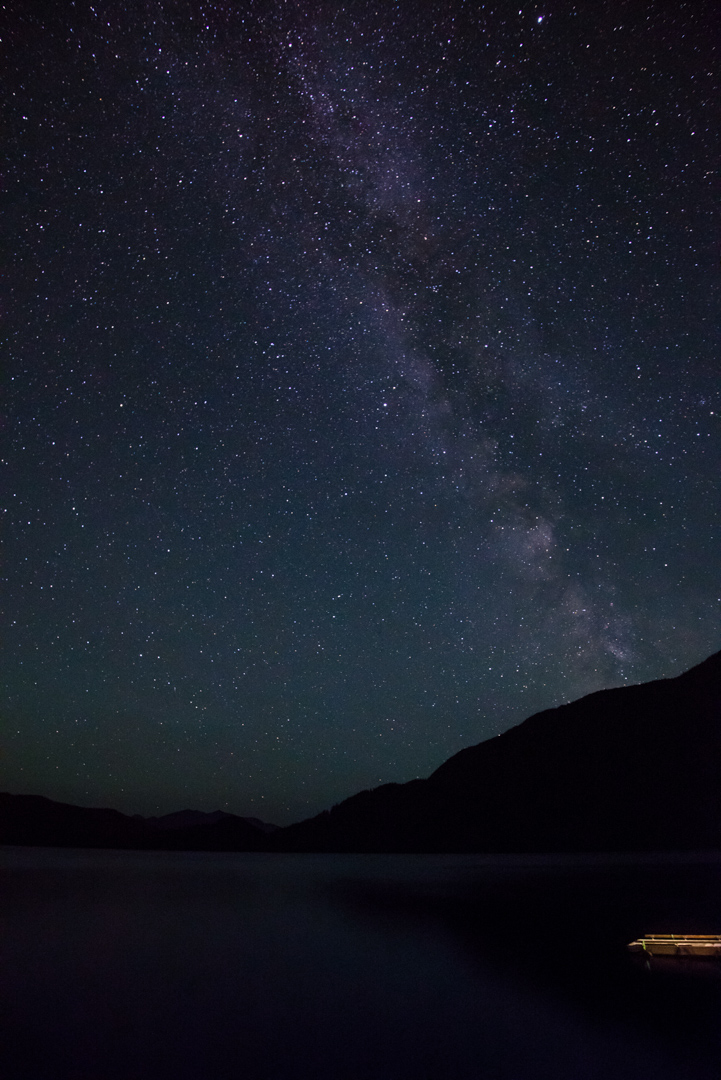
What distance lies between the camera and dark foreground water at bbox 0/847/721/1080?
520 inches

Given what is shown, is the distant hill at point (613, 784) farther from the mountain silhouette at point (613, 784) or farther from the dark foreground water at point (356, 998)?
the dark foreground water at point (356, 998)

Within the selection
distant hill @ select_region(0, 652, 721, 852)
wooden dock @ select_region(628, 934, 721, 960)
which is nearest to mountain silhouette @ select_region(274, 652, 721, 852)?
distant hill @ select_region(0, 652, 721, 852)

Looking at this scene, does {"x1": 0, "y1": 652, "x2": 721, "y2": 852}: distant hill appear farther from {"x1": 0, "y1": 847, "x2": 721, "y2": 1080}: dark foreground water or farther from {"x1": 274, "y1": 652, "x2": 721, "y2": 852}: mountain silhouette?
{"x1": 0, "y1": 847, "x2": 721, "y2": 1080}: dark foreground water

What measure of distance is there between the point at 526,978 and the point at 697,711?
540 ft

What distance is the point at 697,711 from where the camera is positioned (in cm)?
16450

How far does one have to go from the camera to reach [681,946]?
71.2 feet

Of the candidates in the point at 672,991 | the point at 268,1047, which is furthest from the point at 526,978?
the point at 268,1047

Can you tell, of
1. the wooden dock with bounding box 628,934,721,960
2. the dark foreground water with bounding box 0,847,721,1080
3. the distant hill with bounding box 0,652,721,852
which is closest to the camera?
the dark foreground water with bounding box 0,847,721,1080

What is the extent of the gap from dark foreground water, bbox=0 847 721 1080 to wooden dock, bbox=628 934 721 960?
74 cm

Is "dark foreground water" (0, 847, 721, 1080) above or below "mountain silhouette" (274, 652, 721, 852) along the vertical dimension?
below

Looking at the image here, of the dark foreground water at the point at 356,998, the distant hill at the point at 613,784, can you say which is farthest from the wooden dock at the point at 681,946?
the distant hill at the point at 613,784

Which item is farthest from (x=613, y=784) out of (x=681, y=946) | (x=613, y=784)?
(x=681, y=946)

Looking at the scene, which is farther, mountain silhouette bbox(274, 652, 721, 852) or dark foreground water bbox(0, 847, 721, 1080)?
mountain silhouette bbox(274, 652, 721, 852)

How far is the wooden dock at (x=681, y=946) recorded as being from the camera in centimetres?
2142
